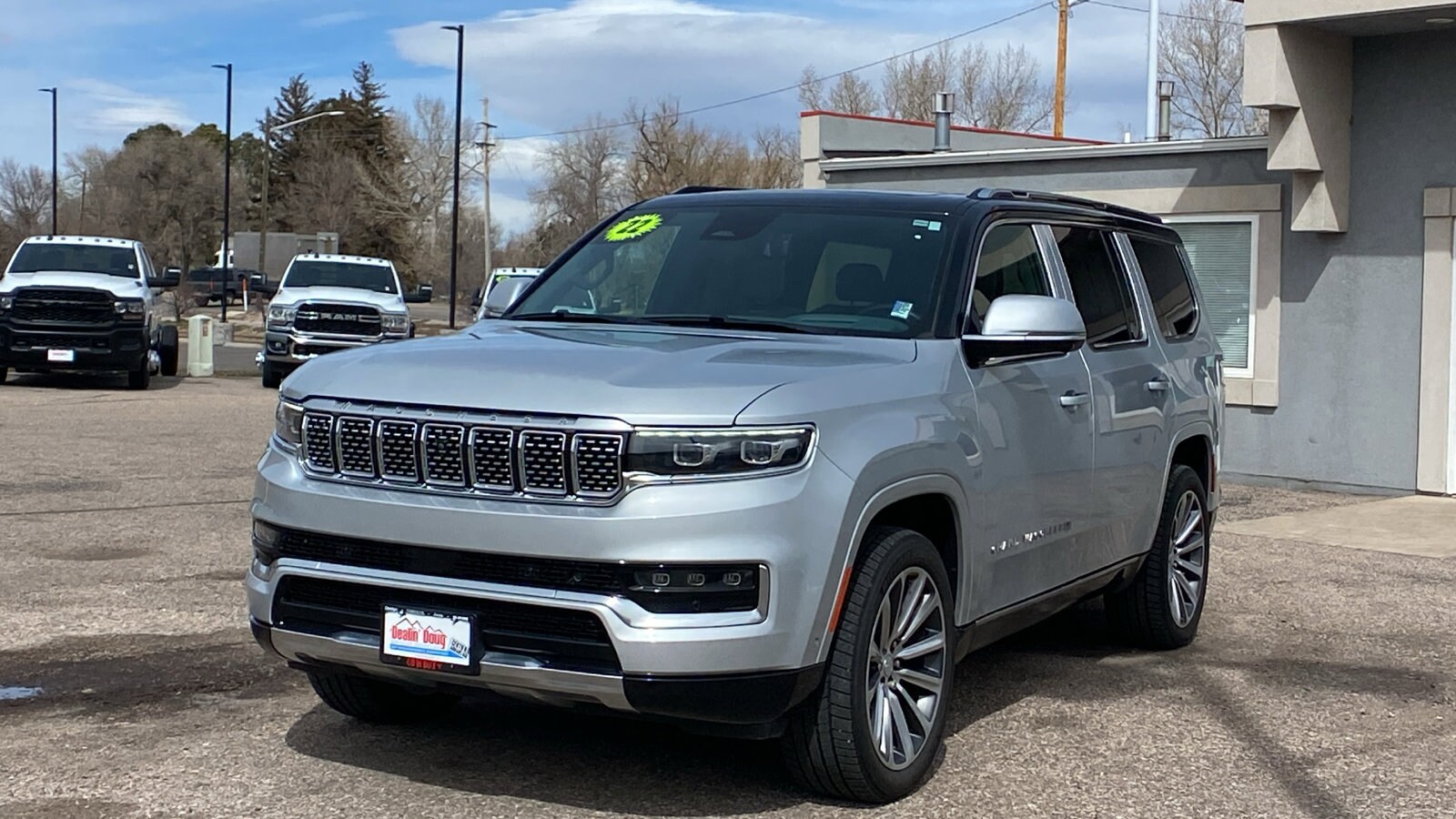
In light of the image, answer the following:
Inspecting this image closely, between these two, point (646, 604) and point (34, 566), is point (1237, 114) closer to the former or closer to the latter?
point (34, 566)

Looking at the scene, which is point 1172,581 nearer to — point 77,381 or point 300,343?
point 300,343

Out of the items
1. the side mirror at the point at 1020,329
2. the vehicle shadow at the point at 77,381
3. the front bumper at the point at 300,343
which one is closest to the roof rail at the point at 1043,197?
the side mirror at the point at 1020,329

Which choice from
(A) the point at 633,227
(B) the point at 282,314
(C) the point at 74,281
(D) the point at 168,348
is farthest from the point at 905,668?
(D) the point at 168,348

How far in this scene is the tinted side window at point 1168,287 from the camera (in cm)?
781

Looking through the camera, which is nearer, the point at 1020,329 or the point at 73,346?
the point at 1020,329

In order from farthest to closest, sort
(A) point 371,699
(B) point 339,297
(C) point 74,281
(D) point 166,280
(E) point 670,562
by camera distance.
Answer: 1. (B) point 339,297
2. (D) point 166,280
3. (C) point 74,281
4. (A) point 371,699
5. (E) point 670,562

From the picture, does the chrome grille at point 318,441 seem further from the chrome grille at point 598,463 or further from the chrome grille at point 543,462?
the chrome grille at point 598,463

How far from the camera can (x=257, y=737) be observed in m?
5.95

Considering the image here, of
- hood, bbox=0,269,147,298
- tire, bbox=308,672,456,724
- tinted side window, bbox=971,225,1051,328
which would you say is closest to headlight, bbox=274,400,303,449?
tire, bbox=308,672,456,724

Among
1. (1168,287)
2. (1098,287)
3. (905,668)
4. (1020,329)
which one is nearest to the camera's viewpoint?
(905,668)

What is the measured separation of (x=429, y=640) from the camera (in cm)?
488

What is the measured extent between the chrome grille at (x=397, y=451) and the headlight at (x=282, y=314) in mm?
19781

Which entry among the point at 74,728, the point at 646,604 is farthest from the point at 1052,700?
the point at 74,728

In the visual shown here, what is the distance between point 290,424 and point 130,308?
17684 millimetres
